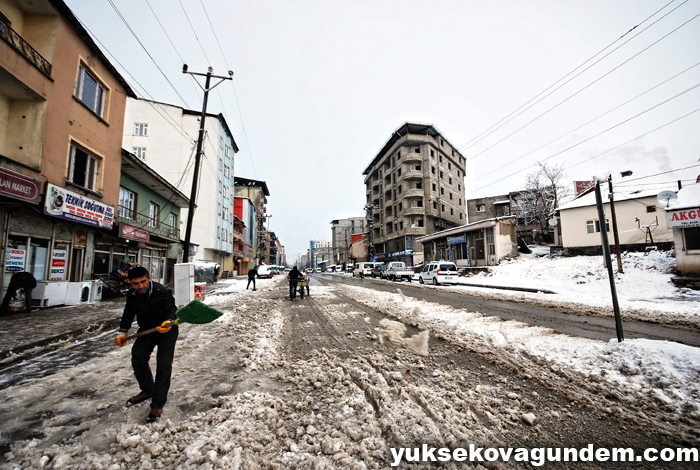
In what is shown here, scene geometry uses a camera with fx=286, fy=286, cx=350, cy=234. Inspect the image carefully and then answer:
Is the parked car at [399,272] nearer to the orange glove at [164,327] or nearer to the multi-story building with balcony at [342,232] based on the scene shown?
the orange glove at [164,327]

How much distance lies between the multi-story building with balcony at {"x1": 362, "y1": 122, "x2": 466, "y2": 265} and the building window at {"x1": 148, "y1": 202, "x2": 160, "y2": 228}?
3836 centimetres

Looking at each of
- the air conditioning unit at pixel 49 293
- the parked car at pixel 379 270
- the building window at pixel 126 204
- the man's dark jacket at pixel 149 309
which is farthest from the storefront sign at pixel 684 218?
the building window at pixel 126 204

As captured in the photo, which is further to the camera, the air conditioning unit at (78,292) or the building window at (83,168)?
the building window at (83,168)

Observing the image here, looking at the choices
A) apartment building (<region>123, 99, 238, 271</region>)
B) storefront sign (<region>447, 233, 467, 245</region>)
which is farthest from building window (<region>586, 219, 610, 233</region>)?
apartment building (<region>123, 99, 238, 271</region>)

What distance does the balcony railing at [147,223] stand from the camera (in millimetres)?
17312

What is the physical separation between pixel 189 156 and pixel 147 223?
19.1 meters

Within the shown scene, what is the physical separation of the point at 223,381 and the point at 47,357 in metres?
4.15

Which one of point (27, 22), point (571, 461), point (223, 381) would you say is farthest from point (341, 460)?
point (27, 22)

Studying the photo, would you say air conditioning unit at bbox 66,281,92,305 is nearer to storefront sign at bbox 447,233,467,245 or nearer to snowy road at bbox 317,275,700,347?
snowy road at bbox 317,275,700,347

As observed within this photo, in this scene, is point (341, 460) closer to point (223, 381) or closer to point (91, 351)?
point (223, 381)

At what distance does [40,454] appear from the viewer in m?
2.51

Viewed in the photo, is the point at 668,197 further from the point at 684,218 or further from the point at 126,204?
the point at 126,204

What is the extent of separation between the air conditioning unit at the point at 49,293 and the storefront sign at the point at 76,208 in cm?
259

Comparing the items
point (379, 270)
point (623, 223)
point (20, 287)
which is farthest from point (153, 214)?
point (623, 223)
